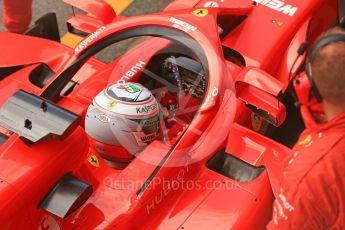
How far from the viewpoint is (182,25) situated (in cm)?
324

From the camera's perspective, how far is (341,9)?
4.07 m

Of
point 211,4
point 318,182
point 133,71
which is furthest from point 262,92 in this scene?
Result: point 318,182

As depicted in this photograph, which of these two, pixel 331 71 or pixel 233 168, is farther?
pixel 233 168

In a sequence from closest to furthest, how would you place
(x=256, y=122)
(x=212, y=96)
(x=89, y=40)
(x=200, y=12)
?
(x=212, y=96) → (x=89, y=40) → (x=200, y=12) → (x=256, y=122)

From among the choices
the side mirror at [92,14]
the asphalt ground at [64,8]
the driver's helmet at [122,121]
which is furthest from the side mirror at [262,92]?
the asphalt ground at [64,8]

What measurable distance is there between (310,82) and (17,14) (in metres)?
2.82

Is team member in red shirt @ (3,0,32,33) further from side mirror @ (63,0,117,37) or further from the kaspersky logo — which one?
the kaspersky logo

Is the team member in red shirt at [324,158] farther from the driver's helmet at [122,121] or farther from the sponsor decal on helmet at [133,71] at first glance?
the sponsor decal on helmet at [133,71]

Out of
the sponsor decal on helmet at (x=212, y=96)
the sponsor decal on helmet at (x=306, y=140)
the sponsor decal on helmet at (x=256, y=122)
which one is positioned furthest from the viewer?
the sponsor decal on helmet at (x=256, y=122)

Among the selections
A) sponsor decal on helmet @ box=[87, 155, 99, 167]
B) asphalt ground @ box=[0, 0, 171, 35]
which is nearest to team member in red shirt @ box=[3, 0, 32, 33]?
asphalt ground @ box=[0, 0, 171, 35]

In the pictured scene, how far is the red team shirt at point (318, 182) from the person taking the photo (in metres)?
2.13

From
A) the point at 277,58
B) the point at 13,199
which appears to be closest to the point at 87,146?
the point at 13,199

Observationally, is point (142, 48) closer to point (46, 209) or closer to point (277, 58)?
point (277, 58)

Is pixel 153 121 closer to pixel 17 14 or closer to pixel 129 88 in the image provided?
pixel 129 88
